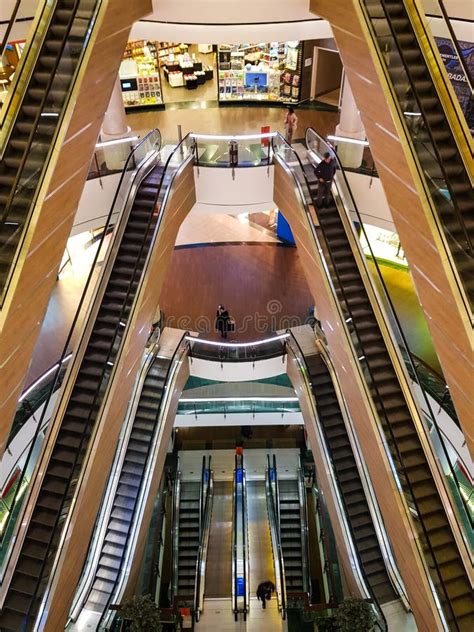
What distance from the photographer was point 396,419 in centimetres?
927

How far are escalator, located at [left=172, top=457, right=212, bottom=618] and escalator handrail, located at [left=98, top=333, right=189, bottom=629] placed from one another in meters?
2.07

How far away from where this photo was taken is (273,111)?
1596 centimetres

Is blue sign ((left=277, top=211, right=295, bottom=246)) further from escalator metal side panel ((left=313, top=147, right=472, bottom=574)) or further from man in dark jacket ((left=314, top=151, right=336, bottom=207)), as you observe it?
escalator metal side panel ((left=313, top=147, right=472, bottom=574))

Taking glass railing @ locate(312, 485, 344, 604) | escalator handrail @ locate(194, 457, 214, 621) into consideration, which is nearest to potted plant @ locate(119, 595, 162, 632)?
escalator handrail @ locate(194, 457, 214, 621)

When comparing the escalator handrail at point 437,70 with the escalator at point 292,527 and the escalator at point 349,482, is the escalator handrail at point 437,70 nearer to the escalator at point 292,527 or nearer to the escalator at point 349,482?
the escalator at point 349,482

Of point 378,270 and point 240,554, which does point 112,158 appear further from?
point 240,554

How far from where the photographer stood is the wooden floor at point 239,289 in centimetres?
1490

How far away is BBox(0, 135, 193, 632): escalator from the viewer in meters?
7.57

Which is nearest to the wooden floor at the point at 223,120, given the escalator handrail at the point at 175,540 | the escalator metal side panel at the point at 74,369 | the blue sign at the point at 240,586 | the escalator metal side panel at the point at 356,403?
the escalator metal side panel at the point at 356,403

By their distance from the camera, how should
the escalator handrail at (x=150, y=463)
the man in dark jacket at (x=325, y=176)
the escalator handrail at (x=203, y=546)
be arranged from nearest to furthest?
the escalator handrail at (x=150, y=463), the man in dark jacket at (x=325, y=176), the escalator handrail at (x=203, y=546)

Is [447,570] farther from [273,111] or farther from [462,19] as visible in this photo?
[273,111]

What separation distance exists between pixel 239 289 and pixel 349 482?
6468 mm

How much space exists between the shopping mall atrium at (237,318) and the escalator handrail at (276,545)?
8 cm

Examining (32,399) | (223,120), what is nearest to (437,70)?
(32,399)
